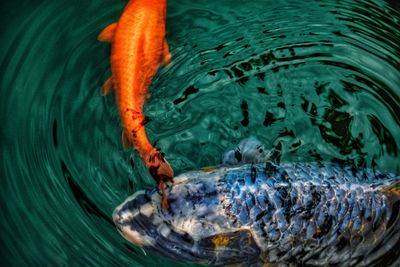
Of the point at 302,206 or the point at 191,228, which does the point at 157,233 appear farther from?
the point at 302,206

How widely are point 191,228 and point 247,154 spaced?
0.80 meters

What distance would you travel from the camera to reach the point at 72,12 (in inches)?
190

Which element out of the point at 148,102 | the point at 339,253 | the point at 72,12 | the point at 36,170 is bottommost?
the point at 339,253

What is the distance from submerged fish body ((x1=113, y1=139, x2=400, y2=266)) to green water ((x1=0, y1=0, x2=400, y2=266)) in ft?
1.30

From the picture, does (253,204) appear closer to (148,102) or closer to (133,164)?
(133,164)

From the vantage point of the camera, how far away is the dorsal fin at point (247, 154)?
3.91 metres

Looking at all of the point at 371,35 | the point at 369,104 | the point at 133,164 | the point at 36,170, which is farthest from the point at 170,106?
the point at 371,35

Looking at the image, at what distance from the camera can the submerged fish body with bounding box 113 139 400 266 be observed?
11.2 feet

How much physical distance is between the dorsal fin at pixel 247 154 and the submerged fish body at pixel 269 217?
0.61 ft

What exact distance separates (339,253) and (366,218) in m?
0.28

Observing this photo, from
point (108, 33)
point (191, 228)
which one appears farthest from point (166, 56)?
point (191, 228)

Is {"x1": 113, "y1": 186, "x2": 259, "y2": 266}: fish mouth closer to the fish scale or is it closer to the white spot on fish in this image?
the white spot on fish

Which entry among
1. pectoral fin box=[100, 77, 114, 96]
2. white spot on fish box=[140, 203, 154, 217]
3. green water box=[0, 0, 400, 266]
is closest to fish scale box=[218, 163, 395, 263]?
white spot on fish box=[140, 203, 154, 217]

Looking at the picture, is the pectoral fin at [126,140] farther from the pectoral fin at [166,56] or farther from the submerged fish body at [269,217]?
the pectoral fin at [166,56]
